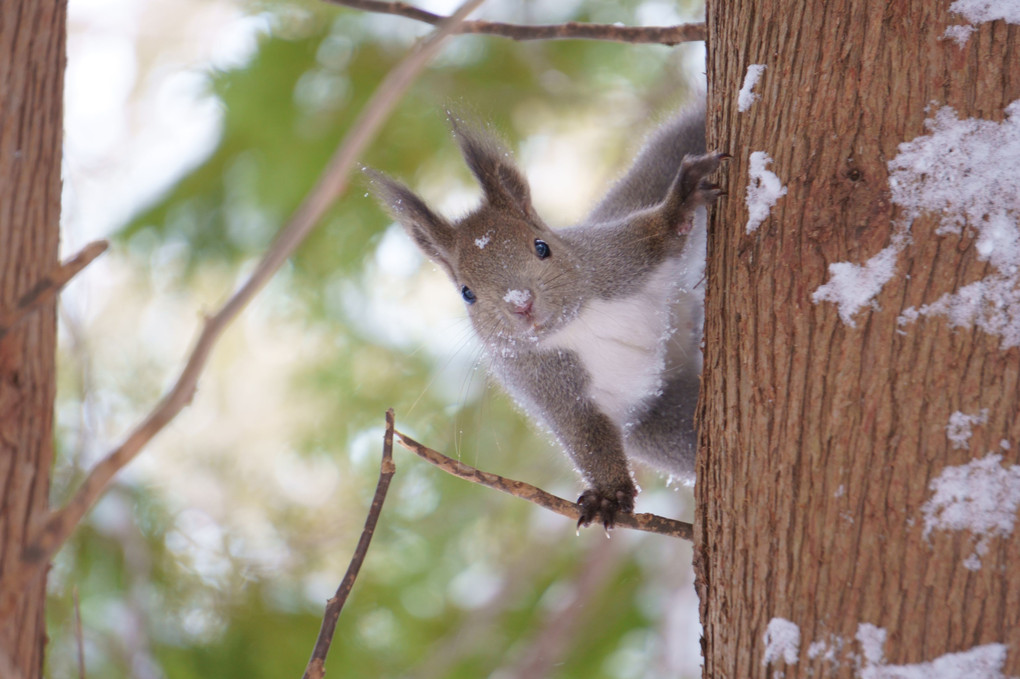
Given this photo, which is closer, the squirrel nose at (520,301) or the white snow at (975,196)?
the white snow at (975,196)

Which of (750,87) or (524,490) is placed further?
(524,490)

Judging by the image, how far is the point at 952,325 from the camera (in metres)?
1.42

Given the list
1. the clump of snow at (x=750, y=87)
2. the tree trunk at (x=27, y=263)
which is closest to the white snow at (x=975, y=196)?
the clump of snow at (x=750, y=87)

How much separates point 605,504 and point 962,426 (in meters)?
1.21

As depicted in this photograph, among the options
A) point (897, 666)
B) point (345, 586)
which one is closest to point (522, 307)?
point (345, 586)

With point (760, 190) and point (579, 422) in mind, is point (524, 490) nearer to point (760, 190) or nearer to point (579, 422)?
point (579, 422)

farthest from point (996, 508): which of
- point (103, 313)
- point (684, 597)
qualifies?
point (103, 313)

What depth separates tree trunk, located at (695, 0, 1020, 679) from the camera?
4.42 ft

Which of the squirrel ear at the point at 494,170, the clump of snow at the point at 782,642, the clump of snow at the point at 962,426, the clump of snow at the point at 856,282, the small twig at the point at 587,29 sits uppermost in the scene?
the small twig at the point at 587,29

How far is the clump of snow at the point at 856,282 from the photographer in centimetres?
149

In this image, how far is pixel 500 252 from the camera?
101 inches

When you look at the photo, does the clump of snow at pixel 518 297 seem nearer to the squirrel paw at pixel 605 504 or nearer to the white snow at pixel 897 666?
the squirrel paw at pixel 605 504

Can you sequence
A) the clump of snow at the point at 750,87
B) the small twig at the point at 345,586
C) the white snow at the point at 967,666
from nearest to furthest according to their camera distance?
the white snow at the point at 967,666 → the small twig at the point at 345,586 → the clump of snow at the point at 750,87

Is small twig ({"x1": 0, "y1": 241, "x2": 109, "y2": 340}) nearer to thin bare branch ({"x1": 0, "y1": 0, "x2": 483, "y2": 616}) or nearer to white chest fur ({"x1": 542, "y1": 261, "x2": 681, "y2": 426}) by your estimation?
thin bare branch ({"x1": 0, "y1": 0, "x2": 483, "y2": 616})
